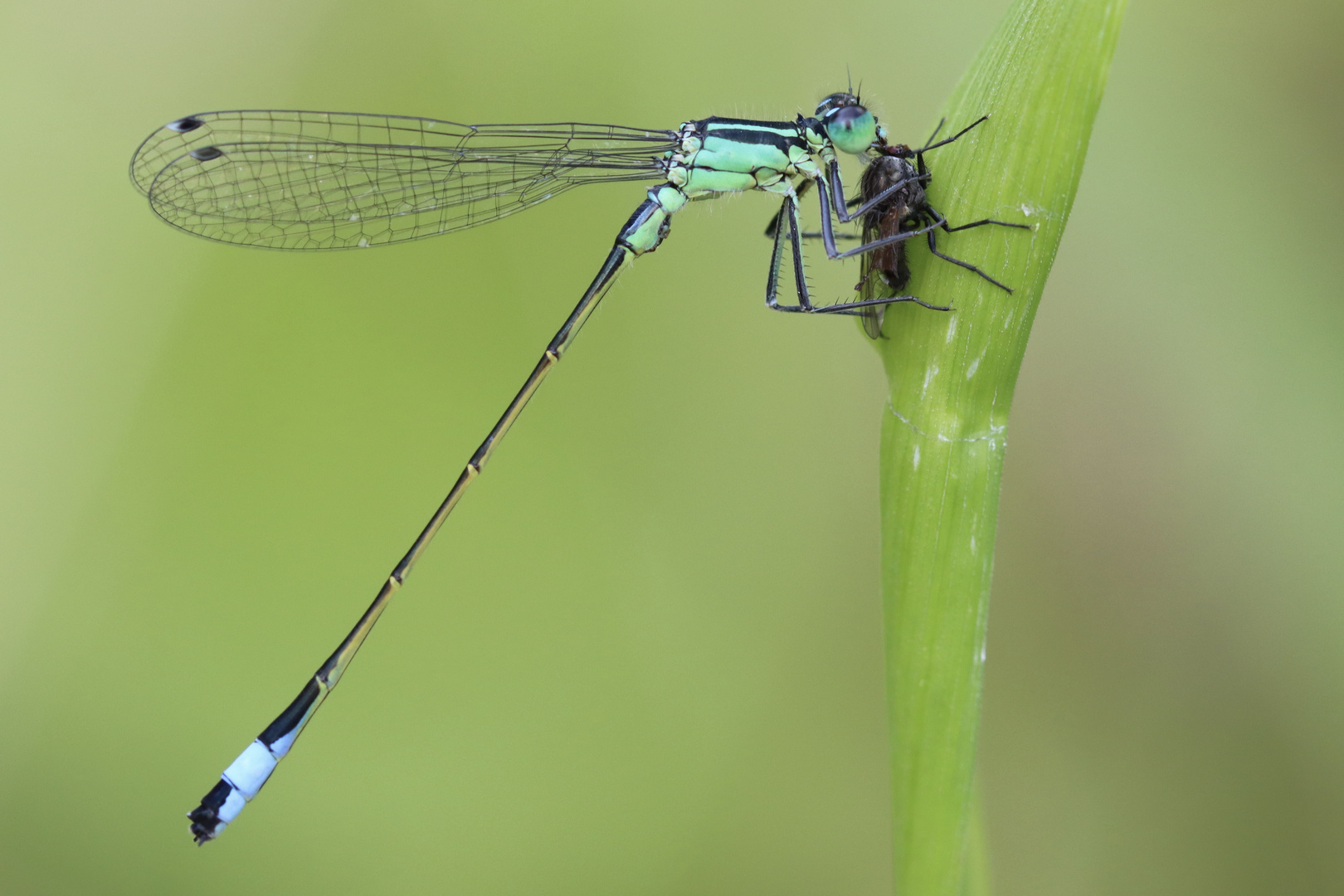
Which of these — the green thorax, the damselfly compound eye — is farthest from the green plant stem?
the green thorax

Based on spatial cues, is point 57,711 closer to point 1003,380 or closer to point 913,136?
point 1003,380

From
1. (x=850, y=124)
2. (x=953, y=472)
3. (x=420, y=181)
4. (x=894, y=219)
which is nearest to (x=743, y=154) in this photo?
(x=850, y=124)

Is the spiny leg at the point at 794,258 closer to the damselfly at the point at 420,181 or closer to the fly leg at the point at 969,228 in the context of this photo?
the damselfly at the point at 420,181

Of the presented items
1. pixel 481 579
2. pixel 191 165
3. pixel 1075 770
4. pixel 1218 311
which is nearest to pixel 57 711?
pixel 481 579

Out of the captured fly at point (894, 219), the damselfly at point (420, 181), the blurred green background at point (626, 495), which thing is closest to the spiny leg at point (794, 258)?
the damselfly at point (420, 181)

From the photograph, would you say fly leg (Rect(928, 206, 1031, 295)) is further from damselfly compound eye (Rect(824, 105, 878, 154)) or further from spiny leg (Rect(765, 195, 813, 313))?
spiny leg (Rect(765, 195, 813, 313))
